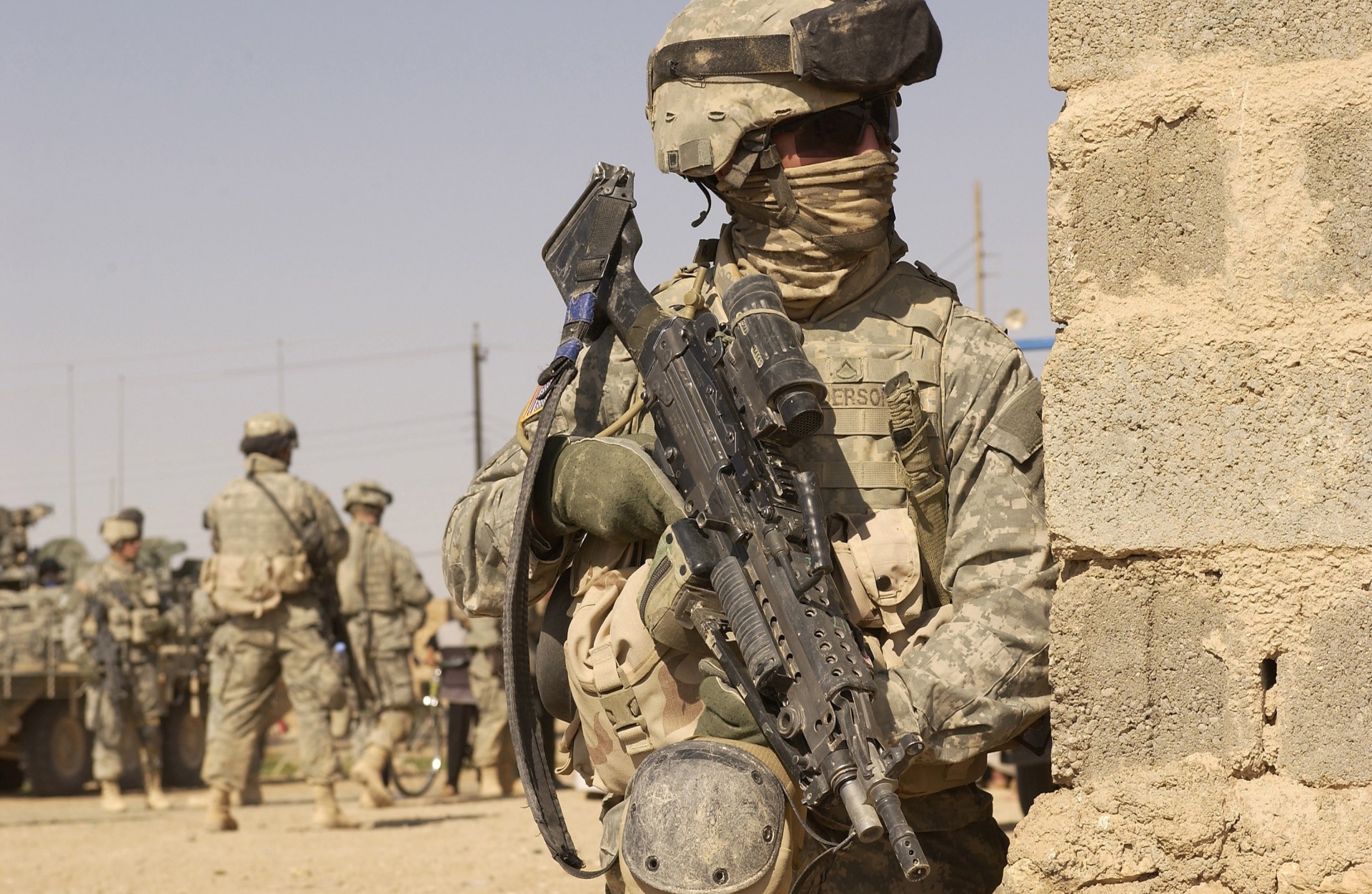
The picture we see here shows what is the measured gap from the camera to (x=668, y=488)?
2973 mm

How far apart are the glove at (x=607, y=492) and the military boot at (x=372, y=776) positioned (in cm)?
923

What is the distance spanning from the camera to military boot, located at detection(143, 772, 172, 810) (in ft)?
42.9

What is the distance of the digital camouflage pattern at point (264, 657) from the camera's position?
1028 cm

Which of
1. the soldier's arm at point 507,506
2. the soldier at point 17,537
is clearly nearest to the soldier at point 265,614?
the soldier at point 17,537

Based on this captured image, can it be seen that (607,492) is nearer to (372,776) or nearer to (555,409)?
(555,409)

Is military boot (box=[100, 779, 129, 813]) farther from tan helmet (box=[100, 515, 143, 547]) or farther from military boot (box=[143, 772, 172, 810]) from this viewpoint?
tan helmet (box=[100, 515, 143, 547])

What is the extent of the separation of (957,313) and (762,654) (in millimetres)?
806

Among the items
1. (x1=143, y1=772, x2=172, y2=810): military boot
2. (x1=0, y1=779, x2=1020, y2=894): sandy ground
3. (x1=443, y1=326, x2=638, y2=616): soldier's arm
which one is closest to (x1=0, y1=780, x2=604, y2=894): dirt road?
(x1=0, y1=779, x2=1020, y2=894): sandy ground

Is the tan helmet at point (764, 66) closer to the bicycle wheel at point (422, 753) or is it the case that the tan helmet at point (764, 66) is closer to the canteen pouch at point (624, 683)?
the canteen pouch at point (624, 683)

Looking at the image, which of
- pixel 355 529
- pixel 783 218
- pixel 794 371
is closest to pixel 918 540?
pixel 794 371

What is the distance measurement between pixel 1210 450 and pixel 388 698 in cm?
1032

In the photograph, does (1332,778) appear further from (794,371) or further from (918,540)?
(794,371)

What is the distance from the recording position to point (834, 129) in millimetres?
3109

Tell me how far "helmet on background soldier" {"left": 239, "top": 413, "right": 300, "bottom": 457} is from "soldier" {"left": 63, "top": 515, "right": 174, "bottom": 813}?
10.2ft
